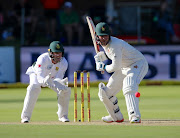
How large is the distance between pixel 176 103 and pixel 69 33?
6536 millimetres

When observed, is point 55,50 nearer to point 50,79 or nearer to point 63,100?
point 50,79

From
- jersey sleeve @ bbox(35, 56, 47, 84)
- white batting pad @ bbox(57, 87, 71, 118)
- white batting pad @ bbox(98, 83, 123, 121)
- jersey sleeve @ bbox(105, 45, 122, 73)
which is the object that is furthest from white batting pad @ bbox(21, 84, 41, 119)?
jersey sleeve @ bbox(105, 45, 122, 73)

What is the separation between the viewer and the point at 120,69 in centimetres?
1086

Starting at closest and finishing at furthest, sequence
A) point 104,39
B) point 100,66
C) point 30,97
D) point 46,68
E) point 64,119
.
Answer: point 104,39
point 100,66
point 30,97
point 46,68
point 64,119

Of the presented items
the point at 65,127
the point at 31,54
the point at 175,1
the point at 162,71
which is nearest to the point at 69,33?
the point at 31,54

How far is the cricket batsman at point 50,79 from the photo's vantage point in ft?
35.9

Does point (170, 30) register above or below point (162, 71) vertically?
above

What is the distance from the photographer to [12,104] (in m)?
15.2

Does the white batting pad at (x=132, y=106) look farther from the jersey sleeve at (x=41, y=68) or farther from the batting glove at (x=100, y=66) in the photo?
the jersey sleeve at (x=41, y=68)

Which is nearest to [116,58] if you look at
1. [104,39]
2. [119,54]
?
[119,54]

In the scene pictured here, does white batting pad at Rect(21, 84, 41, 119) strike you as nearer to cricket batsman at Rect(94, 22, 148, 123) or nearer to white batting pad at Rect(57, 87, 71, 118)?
white batting pad at Rect(57, 87, 71, 118)

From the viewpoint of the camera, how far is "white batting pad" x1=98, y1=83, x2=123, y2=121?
10906 millimetres

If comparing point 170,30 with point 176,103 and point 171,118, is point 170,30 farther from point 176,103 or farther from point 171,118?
point 171,118

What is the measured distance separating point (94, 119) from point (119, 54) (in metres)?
1.86
